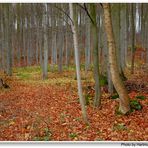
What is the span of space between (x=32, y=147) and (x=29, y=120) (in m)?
2.27

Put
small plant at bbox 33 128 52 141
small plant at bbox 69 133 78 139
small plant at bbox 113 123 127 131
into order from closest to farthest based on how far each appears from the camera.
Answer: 1. small plant at bbox 33 128 52 141
2. small plant at bbox 69 133 78 139
3. small plant at bbox 113 123 127 131

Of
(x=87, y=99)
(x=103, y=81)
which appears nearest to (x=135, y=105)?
(x=87, y=99)

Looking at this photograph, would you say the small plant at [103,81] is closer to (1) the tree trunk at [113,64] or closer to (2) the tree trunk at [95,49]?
(2) the tree trunk at [95,49]

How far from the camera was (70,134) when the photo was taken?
819cm

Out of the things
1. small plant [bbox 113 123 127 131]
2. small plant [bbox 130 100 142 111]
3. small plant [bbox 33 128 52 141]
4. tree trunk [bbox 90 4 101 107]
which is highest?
tree trunk [bbox 90 4 101 107]

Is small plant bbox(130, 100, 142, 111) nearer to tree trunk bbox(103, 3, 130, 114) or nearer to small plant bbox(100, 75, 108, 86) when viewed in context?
tree trunk bbox(103, 3, 130, 114)

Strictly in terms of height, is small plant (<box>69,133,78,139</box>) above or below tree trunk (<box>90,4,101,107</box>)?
below

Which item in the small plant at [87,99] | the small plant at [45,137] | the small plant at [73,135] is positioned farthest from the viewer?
→ the small plant at [87,99]

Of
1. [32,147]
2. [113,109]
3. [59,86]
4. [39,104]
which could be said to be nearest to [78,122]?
[113,109]

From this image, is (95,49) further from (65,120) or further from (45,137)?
(45,137)

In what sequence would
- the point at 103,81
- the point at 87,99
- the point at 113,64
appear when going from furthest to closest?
the point at 103,81 → the point at 87,99 → the point at 113,64

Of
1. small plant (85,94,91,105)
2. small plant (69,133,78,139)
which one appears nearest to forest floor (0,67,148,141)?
small plant (69,133,78,139)

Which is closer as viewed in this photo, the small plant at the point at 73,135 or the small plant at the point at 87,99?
the small plant at the point at 73,135

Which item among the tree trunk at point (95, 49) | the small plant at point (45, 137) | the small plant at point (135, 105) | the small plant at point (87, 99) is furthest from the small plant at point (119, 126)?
the small plant at point (87, 99)
